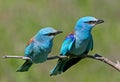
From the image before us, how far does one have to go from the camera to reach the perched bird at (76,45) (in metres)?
5.66

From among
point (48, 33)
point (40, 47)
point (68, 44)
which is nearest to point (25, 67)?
point (40, 47)

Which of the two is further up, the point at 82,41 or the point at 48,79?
the point at 82,41

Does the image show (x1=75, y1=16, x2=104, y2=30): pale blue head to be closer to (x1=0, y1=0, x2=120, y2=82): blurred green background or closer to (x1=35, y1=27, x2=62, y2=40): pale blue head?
(x1=35, y1=27, x2=62, y2=40): pale blue head

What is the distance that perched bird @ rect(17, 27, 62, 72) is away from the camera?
17.8 ft

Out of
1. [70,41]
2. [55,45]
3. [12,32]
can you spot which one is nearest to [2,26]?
[12,32]

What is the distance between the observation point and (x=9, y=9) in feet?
34.0

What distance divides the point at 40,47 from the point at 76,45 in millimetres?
331

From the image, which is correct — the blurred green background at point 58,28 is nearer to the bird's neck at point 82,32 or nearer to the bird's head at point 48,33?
the bird's neck at point 82,32

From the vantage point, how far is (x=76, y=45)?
19.2 feet

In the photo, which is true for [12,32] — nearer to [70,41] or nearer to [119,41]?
[119,41]

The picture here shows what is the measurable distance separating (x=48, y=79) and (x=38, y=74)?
129mm

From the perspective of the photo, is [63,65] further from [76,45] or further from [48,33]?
[48,33]

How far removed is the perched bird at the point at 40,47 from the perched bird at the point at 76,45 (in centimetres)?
14

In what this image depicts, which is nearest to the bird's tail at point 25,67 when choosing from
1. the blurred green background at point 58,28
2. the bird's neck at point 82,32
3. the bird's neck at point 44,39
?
the bird's neck at point 44,39
